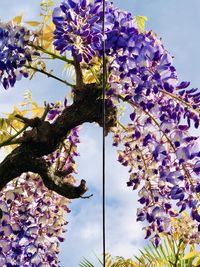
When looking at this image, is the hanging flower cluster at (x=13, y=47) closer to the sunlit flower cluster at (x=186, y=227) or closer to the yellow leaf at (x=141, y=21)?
the yellow leaf at (x=141, y=21)

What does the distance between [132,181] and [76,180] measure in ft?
2.82

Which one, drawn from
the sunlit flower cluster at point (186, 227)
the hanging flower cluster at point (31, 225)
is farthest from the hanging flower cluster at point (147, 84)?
the sunlit flower cluster at point (186, 227)

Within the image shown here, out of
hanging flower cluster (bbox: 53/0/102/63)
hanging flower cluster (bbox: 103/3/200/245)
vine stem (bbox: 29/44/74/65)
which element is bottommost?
hanging flower cluster (bbox: 103/3/200/245)

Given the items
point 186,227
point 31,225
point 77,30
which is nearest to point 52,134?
point 77,30

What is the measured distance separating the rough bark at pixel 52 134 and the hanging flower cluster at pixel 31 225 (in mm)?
419

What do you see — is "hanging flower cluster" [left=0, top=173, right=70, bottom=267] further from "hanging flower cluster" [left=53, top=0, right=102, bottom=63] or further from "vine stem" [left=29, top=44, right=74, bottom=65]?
"hanging flower cluster" [left=53, top=0, right=102, bottom=63]

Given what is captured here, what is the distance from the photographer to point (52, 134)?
390 cm

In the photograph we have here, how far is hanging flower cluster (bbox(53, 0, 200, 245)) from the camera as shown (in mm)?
3482

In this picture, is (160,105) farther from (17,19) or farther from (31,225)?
(31,225)

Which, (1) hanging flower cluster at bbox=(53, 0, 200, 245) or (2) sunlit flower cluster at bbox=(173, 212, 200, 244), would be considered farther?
(2) sunlit flower cluster at bbox=(173, 212, 200, 244)

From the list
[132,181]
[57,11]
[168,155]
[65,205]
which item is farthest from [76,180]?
[57,11]

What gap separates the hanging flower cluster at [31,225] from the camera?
4465mm

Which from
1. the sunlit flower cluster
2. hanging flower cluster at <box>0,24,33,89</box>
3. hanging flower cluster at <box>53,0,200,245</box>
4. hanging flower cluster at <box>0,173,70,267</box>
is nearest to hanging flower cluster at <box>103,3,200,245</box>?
hanging flower cluster at <box>53,0,200,245</box>

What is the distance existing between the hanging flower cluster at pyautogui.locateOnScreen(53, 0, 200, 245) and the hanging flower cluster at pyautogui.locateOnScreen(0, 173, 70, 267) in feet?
3.71
